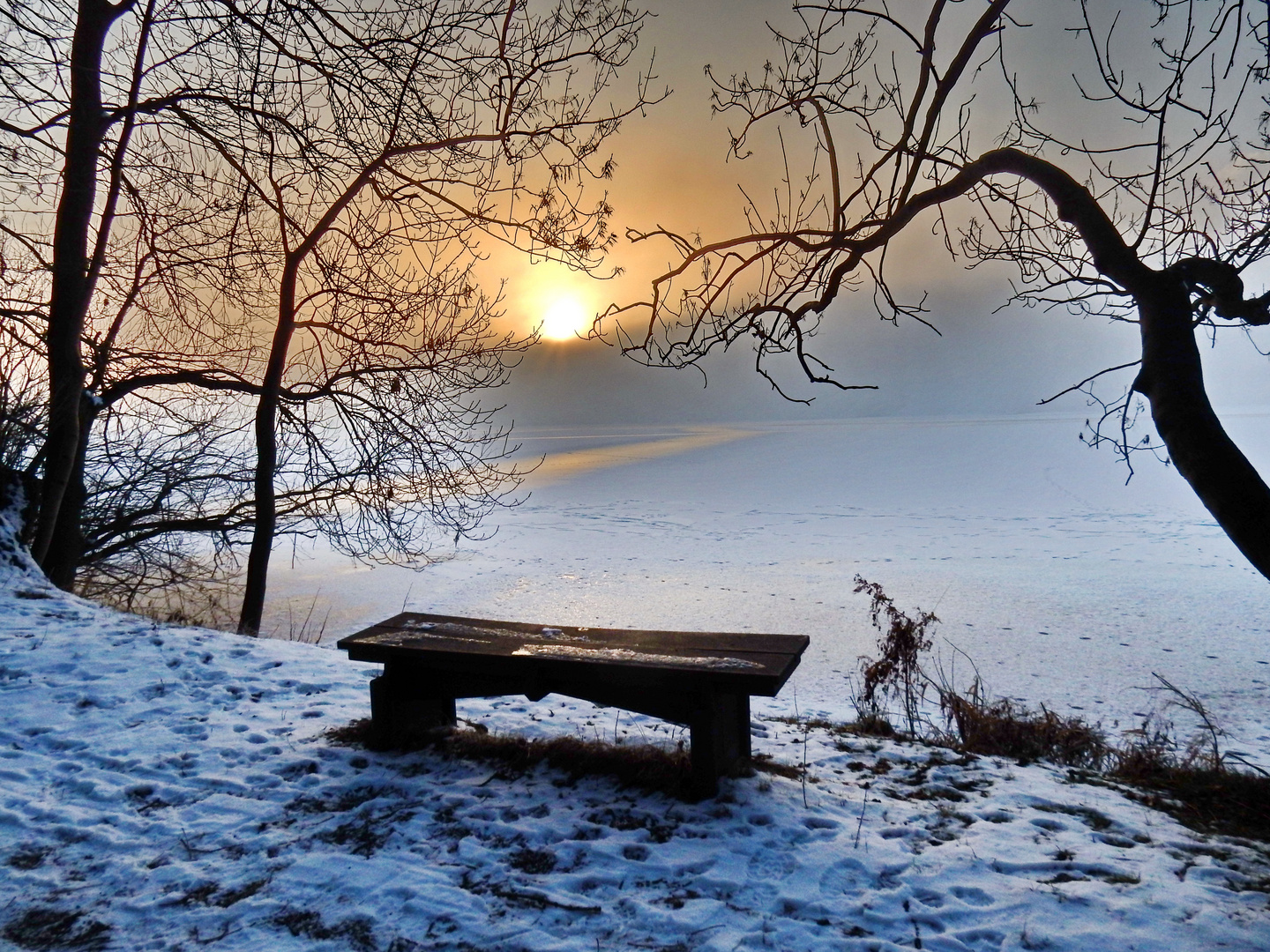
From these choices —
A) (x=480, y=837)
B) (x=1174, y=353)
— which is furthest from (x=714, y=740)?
(x=1174, y=353)

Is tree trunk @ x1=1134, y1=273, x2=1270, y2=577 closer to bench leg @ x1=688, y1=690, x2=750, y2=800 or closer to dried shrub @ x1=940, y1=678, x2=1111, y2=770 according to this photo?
dried shrub @ x1=940, y1=678, x2=1111, y2=770

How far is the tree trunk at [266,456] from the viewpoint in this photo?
9031 mm

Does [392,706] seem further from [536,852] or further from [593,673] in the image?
[536,852]

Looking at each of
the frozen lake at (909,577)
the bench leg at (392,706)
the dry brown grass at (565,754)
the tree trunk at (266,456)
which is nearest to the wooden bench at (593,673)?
the bench leg at (392,706)

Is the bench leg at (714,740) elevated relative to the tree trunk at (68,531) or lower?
lower

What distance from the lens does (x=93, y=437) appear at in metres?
9.66

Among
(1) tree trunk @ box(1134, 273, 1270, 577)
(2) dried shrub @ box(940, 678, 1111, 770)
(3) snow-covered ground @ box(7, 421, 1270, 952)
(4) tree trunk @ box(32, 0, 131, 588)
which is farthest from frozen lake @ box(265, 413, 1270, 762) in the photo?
(4) tree trunk @ box(32, 0, 131, 588)

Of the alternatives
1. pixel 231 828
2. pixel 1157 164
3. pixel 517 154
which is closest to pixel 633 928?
pixel 231 828

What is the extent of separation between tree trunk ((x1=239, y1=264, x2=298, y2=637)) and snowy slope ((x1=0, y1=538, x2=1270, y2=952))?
5.29m

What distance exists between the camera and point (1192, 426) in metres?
3.08

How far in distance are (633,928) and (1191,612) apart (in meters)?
12.8

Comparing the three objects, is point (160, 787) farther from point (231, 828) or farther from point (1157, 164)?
point (1157, 164)

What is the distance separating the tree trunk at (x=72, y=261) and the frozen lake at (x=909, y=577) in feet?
20.5

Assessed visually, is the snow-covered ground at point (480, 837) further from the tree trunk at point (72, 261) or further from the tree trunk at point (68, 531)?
the tree trunk at point (68, 531)
